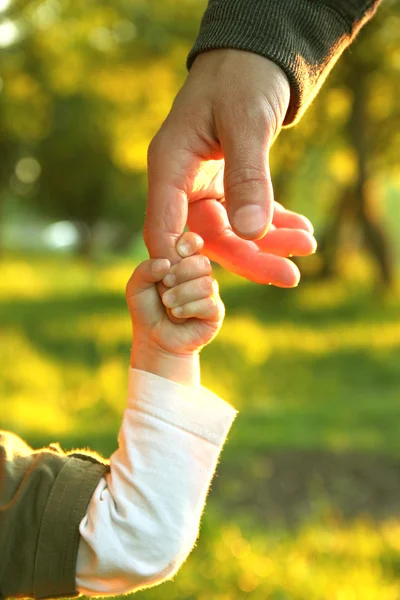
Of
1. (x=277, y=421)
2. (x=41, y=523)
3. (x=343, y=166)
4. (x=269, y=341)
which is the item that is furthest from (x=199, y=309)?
(x=343, y=166)

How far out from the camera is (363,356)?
9586mm

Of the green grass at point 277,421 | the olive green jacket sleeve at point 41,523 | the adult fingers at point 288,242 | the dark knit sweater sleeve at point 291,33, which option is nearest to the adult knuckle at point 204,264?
the adult fingers at point 288,242

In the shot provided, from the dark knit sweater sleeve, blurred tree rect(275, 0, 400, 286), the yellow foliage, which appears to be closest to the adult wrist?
the dark knit sweater sleeve

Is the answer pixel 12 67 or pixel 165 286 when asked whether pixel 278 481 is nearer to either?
pixel 165 286

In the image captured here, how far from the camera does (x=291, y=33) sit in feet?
4.79

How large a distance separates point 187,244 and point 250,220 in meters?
0.21

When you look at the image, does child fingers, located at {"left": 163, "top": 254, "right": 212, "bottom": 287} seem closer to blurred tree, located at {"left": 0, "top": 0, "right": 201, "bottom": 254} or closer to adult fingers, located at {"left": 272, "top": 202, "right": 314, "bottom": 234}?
adult fingers, located at {"left": 272, "top": 202, "right": 314, "bottom": 234}

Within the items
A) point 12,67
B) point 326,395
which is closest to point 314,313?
point 326,395

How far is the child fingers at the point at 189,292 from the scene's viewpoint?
1471 millimetres

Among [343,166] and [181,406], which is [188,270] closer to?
[181,406]

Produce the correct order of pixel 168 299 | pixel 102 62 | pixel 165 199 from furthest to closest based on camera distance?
1. pixel 102 62
2. pixel 168 299
3. pixel 165 199

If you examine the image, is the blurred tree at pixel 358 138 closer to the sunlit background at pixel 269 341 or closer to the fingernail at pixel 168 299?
the sunlit background at pixel 269 341

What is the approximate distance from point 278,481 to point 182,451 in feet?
13.6

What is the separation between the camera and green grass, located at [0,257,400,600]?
11.5 feet
